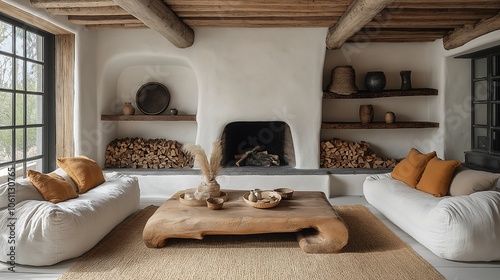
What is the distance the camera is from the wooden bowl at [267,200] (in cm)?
327

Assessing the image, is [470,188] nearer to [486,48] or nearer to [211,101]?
[486,48]

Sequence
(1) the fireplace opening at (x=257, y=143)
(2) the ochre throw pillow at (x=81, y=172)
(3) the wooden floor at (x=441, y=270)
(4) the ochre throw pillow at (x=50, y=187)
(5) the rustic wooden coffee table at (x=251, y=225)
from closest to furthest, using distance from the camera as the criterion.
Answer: (3) the wooden floor at (x=441, y=270)
(5) the rustic wooden coffee table at (x=251, y=225)
(4) the ochre throw pillow at (x=50, y=187)
(2) the ochre throw pillow at (x=81, y=172)
(1) the fireplace opening at (x=257, y=143)

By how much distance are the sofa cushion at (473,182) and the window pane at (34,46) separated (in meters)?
4.61

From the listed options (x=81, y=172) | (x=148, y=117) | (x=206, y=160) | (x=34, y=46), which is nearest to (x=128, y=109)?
(x=148, y=117)

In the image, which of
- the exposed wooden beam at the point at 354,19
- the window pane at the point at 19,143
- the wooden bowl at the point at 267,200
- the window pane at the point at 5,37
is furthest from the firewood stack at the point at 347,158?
the window pane at the point at 5,37

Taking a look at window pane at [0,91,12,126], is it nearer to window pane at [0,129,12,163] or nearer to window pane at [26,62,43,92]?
window pane at [0,129,12,163]

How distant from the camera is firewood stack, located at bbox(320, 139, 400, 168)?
216 inches

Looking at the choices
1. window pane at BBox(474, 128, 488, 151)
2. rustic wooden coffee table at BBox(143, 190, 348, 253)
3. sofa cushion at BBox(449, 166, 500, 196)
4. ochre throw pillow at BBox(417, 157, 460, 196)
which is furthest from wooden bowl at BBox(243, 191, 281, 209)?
window pane at BBox(474, 128, 488, 151)

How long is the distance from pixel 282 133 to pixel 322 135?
605mm

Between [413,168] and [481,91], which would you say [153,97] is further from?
[481,91]

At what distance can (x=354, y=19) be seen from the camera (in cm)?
395

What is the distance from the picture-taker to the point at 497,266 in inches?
111

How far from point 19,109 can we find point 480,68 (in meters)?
5.71

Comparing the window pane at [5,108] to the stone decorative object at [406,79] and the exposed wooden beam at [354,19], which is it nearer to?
the exposed wooden beam at [354,19]
